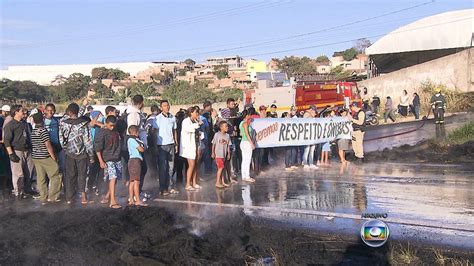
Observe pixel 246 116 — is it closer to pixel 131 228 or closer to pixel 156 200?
pixel 156 200

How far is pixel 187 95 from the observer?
62312 millimetres

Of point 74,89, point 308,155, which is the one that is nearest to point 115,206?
point 308,155

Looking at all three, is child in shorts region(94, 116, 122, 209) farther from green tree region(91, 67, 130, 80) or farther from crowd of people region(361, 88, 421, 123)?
green tree region(91, 67, 130, 80)

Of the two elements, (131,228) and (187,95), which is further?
(187,95)

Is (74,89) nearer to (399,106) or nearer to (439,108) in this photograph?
(399,106)

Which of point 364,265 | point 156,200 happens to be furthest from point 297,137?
point 364,265

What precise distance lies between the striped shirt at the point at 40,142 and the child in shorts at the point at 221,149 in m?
3.75

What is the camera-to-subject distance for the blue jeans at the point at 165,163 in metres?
12.6

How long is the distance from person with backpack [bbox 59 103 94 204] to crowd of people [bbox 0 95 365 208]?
2cm

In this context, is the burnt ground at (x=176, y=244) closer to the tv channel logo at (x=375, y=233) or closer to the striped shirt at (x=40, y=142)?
the tv channel logo at (x=375, y=233)

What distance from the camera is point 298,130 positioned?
54.3ft

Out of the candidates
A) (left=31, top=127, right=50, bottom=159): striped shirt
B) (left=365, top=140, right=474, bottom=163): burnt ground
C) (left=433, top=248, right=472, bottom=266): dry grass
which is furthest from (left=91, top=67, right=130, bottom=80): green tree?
(left=433, top=248, right=472, bottom=266): dry grass

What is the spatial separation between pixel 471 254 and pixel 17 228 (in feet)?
22.3

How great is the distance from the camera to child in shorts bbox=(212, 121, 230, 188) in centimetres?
1326
